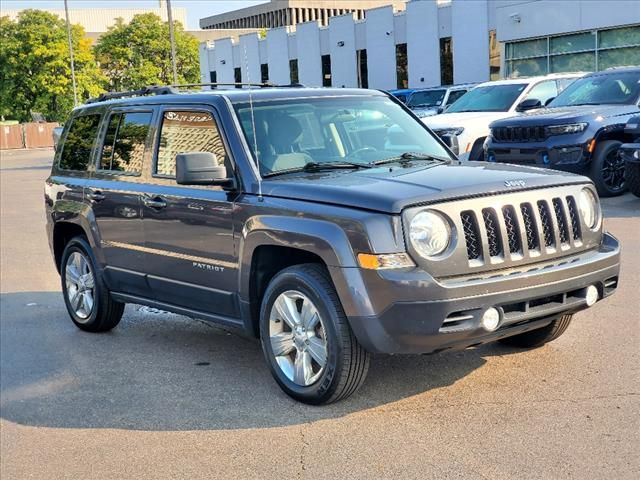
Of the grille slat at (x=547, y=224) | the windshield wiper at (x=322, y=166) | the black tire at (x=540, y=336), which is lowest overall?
the black tire at (x=540, y=336)

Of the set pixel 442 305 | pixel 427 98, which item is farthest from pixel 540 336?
pixel 427 98

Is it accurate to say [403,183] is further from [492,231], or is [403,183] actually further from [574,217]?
[574,217]

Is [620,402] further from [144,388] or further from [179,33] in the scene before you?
[179,33]

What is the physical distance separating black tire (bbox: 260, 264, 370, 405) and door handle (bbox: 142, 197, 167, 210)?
1.32m

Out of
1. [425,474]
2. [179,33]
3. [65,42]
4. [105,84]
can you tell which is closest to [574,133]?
[425,474]

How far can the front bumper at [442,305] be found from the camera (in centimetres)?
444

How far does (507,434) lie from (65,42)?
232 ft

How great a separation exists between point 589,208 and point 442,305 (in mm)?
1441

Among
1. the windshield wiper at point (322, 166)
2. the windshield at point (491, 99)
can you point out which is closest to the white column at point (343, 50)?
the windshield at point (491, 99)

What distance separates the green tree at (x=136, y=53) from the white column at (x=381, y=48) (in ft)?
107

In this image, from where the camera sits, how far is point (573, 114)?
12828mm

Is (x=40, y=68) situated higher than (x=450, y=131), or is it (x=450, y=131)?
(x=40, y=68)

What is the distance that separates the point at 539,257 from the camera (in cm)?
481

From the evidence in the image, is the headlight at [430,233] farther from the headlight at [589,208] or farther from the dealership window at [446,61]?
the dealership window at [446,61]
